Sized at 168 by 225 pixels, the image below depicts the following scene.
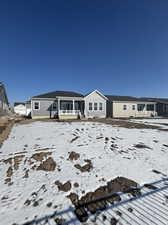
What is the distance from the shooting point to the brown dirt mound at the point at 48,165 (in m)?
4.73

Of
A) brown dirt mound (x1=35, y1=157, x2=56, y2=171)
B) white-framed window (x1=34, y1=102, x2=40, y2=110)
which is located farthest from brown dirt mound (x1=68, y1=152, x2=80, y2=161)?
white-framed window (x1=34, y1=102, x2=40, y2=110)

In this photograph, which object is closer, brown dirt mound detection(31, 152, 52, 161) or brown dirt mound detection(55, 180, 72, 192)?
brown dirt mound detection(55, 180, 72, 192)

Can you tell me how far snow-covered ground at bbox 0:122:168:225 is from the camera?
3.06m

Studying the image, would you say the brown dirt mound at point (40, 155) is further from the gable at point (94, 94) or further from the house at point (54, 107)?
the gable at point (94, 94)

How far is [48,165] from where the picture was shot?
16.3 ft

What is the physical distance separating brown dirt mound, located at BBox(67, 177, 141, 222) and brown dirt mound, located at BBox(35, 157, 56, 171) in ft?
5.40

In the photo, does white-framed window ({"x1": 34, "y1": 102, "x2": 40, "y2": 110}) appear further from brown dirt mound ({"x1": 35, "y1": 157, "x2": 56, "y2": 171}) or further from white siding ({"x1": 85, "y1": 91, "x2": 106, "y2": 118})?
brown dirt mound ({"x1": 35, "y1": 157, "x2": 56, "y2": 171})

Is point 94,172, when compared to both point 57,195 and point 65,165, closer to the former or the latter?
point 65,165

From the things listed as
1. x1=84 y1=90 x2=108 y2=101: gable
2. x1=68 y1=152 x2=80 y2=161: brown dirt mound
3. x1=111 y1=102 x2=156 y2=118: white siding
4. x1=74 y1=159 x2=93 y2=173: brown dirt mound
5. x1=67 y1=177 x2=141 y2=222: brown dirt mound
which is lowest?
x1=67 y1=177 x2=141 y2=222: brown dirt mound

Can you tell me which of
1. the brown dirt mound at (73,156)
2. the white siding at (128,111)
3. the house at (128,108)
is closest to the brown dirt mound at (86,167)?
the brown dirt mound at (73,156)

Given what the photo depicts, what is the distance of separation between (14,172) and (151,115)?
27.9 metres

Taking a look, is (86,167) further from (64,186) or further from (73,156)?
(64,186)

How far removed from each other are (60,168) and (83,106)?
17524mm

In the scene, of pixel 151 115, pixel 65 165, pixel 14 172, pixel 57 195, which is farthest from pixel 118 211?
pixel 151 115
